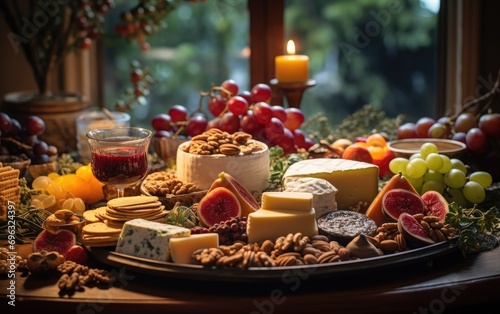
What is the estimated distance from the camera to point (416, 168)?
8.17ft

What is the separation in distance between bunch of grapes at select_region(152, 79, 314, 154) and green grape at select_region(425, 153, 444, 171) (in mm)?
522

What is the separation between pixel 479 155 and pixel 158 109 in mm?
1646

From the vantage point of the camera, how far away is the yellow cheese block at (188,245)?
1.93 metres

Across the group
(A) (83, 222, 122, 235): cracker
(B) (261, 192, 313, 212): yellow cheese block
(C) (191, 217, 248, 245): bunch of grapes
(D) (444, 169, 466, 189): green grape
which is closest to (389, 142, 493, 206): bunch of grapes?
(D) (444, 169, 466, 189): green grape

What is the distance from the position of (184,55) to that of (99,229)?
1845 millimetres

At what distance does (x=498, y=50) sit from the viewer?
346 centimetres

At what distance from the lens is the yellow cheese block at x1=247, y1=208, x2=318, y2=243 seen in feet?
6.61

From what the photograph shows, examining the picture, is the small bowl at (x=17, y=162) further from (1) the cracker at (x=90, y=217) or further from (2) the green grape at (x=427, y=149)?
(2) the green grape at (x=427, y=149)

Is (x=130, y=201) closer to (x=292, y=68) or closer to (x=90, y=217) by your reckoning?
(x=90, y=217)

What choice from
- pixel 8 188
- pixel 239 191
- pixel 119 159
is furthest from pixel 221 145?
pixel 8 188

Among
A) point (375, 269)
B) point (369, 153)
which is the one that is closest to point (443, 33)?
point (369, 153)

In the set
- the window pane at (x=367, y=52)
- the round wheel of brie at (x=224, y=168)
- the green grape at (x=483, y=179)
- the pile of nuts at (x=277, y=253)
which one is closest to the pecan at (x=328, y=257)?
the pile of nuts at (x=277, y=253)

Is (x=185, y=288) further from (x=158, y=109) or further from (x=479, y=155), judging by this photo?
(x=158, y=109)

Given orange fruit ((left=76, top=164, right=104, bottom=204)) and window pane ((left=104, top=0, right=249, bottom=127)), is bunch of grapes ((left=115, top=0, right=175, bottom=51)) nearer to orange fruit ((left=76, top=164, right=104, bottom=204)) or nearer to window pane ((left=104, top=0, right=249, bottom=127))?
window pane ((left=104, top=0, right=249, bottom=127))
